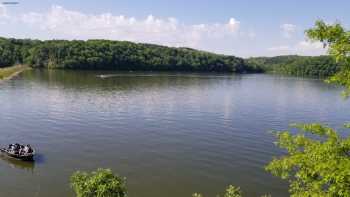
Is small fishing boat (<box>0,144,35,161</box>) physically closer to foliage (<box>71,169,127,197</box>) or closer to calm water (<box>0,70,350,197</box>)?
calm water (<box>0,70,350,197</box>)

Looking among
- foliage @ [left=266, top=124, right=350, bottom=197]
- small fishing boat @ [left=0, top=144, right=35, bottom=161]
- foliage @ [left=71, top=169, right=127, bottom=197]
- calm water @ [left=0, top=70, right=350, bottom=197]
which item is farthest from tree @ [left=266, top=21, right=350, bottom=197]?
small fishing boat @ [left=0, top=144, right=35, bottom=161]

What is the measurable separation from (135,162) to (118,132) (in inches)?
621

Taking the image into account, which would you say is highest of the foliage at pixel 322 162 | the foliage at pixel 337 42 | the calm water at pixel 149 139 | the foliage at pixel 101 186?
the foliage at pixel 337 42

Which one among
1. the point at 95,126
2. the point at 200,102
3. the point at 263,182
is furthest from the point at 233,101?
the point at 263,182

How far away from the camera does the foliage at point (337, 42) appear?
547 inches

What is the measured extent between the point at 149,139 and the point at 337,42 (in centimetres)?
4735

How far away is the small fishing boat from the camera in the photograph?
154 ft

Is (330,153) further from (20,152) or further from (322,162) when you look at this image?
(20,152)

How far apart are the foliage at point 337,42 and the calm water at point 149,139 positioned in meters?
27.7

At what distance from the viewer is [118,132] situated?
208ft

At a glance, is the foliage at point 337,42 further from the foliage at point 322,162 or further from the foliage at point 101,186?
the foliage at point 101,186

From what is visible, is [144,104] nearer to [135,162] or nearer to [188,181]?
[135,162]

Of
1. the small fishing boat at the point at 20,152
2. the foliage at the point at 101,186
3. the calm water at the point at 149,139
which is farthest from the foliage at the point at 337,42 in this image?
the small fishing boat at the point at 20,152

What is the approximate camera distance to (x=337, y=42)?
558 inches
